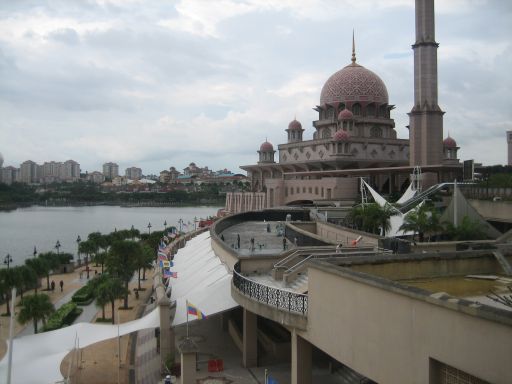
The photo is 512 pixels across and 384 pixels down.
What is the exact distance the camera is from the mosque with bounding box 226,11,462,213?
38.6m

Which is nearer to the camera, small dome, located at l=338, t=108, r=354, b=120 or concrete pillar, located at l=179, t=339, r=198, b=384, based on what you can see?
concrete pillar, located at l=179, t=339, r=198, b=384

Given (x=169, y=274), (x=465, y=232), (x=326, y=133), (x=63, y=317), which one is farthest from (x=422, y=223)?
(x=326, y=133)

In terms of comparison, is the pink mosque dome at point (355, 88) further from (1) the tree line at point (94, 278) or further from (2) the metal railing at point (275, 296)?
(2) the metal railing at point (275, 296)

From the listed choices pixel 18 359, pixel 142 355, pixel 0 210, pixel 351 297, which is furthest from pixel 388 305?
pixel 0 210

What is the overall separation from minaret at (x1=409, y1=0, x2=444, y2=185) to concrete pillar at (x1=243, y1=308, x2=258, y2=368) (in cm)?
2918

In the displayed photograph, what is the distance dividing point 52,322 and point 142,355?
20.1ft

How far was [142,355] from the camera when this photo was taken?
52.6 feet

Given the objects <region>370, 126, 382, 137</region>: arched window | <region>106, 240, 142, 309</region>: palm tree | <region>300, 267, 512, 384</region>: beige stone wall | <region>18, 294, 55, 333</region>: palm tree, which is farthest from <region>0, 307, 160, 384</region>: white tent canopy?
<region>370, 126, 382, 137</region>: arched window

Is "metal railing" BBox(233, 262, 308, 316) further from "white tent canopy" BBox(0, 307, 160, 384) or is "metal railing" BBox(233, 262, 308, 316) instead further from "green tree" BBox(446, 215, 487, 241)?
"green tree" BBox(446, 215, 487, 241)

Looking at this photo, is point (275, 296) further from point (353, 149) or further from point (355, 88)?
point (355, 88)

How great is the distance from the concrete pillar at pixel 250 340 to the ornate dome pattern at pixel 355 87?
131 feet

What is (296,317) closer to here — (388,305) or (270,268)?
(388,305)

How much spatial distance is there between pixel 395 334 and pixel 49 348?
912 centimetres

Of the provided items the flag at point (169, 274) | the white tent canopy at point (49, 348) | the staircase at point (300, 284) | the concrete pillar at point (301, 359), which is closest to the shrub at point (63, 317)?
the flag at point (169, 274)
